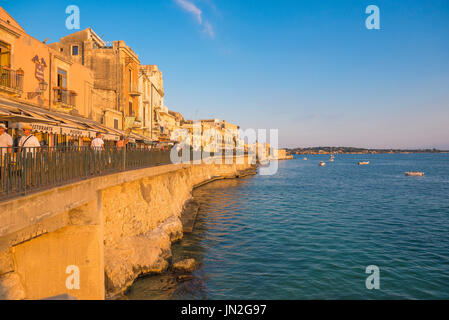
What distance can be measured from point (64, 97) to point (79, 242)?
13574 mm

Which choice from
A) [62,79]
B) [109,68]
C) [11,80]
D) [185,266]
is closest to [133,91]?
[109,68]

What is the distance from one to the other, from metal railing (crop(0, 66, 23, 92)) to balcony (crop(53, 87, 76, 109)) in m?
2.95

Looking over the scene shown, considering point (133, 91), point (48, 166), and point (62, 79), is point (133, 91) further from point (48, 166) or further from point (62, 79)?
point (48, 166)

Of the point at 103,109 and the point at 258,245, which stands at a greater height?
the point at 103,109

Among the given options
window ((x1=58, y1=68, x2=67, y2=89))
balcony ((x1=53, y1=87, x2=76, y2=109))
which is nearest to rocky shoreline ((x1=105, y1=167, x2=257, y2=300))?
balcony ((x1=53, y1=87, x2=76, y2=109))

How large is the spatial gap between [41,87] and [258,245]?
16286 mm

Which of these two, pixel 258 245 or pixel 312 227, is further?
pixel 312 227

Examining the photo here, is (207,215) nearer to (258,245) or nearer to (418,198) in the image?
(258,245)

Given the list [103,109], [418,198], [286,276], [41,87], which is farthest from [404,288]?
[418,198]

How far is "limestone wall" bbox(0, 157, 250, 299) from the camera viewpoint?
6.92 metres

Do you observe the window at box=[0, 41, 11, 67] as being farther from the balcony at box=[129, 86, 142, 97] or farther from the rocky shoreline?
the balcony at box=[129, 86, 142, 97]

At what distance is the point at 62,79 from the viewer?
63.3ft

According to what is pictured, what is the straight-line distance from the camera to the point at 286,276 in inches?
522

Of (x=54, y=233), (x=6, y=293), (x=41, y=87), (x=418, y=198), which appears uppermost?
(x=41, y=87)
